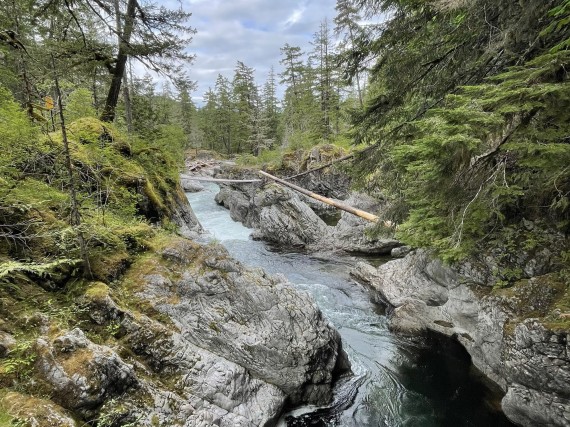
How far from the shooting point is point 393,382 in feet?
21.3

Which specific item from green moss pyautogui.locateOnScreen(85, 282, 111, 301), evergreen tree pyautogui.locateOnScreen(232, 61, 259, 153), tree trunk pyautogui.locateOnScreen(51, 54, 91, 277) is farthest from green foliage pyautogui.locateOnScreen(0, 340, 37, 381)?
evergreen tree pyautogui.locateOnScreen(232, 61, 259, 153)

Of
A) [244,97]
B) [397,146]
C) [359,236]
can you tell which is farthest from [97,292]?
[244,97]

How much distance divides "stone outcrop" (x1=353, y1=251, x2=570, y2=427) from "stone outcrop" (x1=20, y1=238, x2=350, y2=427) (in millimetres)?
2680

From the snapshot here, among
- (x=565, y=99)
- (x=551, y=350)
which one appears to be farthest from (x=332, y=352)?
(x=565, y=99)

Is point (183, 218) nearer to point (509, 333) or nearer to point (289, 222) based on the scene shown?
point (289, 222)

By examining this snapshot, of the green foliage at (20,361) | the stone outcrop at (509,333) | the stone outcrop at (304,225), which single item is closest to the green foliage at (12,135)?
the green foliage at (20,361)

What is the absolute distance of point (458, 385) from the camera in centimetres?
632

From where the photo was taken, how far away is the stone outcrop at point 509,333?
4.34 meters

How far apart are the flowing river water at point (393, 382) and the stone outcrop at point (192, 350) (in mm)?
399

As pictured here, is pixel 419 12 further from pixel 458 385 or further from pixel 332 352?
pixel 458 385

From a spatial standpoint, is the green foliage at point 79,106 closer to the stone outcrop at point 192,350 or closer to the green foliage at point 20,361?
the stone outcrop at point 192,350

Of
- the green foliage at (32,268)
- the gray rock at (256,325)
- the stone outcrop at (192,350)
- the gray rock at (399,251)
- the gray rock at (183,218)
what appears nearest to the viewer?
the green foliage at (32,268)

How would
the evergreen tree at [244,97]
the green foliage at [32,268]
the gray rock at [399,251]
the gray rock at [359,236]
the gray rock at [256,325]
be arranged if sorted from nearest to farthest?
the green foliage at [32,268] → the gray rock at [256,325] → the gray rock at [399,251] → the gray rock at [359,236] → the evergreen tree at [244,97]

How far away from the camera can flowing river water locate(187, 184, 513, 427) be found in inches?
214
